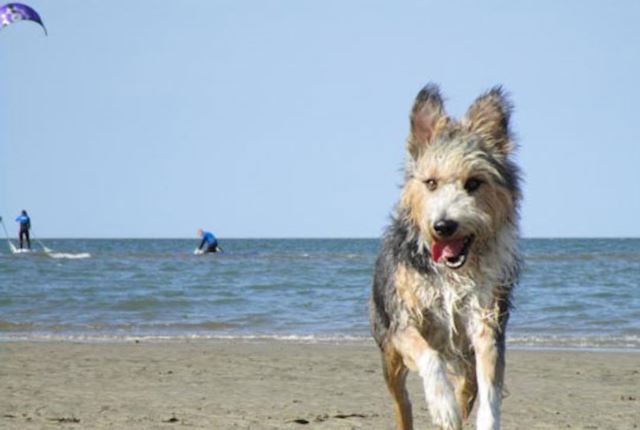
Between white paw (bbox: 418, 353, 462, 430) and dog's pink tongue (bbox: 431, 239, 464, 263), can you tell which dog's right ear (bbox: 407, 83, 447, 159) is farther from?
white paw (bbox: 418, 353, 462, 430)

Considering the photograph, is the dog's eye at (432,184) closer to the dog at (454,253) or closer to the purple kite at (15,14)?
the dog at (454,253)

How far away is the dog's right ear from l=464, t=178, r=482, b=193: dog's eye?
427 millimetres

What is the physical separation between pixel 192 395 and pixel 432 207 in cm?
488

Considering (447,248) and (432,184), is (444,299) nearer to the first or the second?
(447,248)

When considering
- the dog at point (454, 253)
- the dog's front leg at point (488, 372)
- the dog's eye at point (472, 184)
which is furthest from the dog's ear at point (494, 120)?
the dog's front leg at point (488, 372)

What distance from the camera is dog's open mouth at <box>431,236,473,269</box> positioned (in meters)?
5.79

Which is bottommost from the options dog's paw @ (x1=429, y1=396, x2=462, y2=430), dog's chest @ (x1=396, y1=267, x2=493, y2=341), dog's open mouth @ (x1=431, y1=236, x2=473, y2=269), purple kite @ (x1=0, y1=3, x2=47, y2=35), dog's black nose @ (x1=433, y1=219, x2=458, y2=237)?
dog's paw @ (x1=429, y1=396, x2=462, y2=430)

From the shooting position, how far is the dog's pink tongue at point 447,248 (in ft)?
19.0

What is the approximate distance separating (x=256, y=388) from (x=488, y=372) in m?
4.97

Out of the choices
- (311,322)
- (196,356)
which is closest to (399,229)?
(196,356)

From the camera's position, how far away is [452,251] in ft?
19.0

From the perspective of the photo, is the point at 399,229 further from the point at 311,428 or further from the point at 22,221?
the point at 22,221

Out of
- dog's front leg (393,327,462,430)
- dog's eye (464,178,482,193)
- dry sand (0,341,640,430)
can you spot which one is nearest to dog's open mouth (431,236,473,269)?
dog's eye (464,178,482,193)

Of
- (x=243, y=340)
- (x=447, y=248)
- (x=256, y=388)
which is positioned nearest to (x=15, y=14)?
(x=243, y=340)
